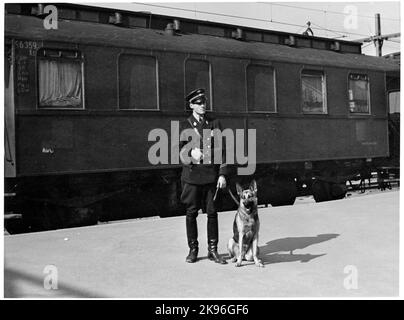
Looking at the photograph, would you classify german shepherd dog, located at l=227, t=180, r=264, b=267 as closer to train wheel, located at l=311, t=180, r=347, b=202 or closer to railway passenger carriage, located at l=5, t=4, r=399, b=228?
railway passenger carriage, located at l=5, t=4, r=399, b=228

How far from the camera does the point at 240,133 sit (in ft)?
34.1

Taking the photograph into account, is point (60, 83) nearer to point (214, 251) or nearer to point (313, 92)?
point (214, 251)

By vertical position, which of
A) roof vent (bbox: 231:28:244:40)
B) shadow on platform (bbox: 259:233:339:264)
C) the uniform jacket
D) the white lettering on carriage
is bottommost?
shadow on platform (bbox: 259:233:339:264)

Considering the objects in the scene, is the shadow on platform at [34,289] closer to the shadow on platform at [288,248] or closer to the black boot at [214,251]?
the black boot at [214,251]

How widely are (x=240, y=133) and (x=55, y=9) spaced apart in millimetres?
4046

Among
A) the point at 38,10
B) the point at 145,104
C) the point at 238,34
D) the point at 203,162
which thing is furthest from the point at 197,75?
the point at 203,162

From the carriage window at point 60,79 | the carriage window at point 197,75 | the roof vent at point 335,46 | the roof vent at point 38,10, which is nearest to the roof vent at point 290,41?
the roof vent at point 335,46

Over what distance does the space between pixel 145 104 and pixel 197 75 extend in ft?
4.14

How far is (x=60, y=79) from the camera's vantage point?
8.33m

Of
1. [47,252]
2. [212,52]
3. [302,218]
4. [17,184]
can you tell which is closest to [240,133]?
[212,52]

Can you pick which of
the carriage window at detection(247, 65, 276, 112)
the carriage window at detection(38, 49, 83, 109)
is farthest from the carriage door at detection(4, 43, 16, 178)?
the carriage window at detection(247, 65, 276, 112)

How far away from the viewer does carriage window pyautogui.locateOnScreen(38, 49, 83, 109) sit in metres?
8.19

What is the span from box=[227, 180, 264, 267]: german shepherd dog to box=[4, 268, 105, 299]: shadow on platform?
159cm

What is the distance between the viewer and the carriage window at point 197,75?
971 cm
